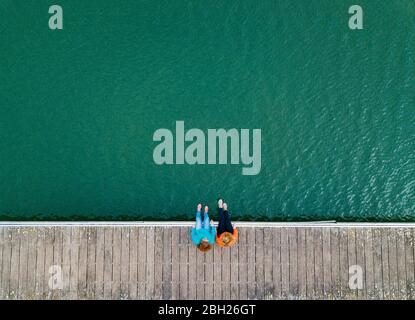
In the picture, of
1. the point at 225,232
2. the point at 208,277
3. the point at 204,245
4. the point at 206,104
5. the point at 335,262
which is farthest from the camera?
the point at 206,104

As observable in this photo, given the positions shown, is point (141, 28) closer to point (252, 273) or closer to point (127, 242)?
point (127, 242)

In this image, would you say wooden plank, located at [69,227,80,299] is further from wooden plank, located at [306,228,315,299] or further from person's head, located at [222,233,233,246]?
wooden plank, located at [306,228,315,299]

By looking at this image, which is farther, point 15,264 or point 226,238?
point 15,264

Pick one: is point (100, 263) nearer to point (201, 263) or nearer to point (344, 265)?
point (201, 263)

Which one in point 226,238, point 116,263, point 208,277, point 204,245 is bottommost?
point 208,277

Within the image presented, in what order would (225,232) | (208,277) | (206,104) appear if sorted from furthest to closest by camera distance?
(206,104) → (208,277) → (225,232)

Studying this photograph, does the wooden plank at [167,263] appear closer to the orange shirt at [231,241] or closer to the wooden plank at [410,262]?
the orange shirt at [231,241]

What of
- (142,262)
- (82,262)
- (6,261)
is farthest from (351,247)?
(6,261)

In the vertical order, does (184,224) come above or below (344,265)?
above
